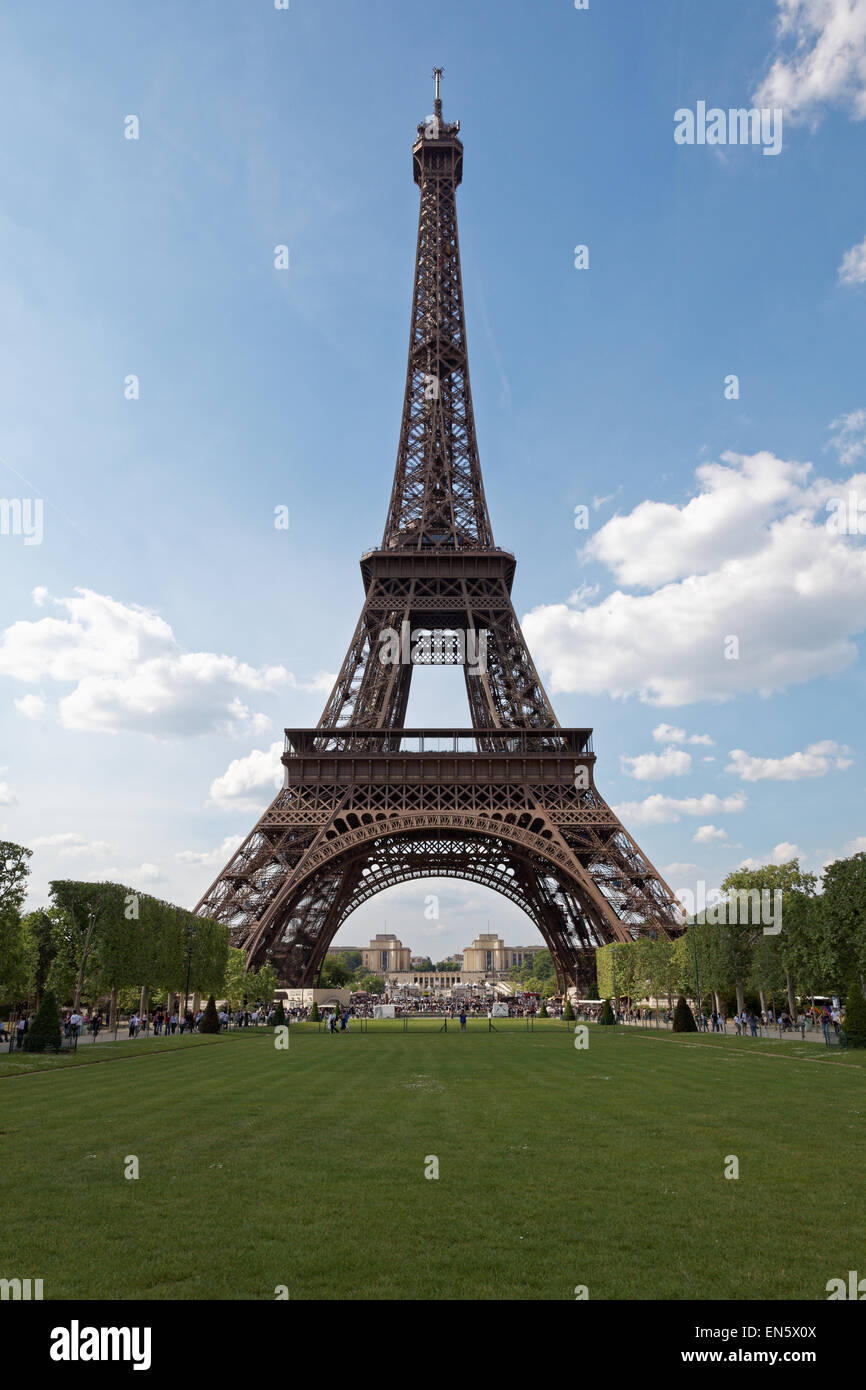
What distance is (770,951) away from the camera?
55.7m

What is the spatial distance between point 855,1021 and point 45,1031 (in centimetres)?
3242

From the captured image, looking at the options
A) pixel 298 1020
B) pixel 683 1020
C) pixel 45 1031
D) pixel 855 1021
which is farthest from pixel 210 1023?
pixel 855 1021

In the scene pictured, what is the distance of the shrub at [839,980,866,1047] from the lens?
118ft

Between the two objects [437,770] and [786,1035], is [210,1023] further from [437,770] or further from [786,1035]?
[786,1035]

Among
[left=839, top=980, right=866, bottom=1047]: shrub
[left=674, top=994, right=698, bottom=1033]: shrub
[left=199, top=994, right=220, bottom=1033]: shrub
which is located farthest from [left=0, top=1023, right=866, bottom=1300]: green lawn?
[left=199, top=994, right=220, bottom=1033]: shrub

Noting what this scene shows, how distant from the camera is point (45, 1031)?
34125 mm

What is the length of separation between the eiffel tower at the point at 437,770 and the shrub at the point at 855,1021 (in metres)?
19.4

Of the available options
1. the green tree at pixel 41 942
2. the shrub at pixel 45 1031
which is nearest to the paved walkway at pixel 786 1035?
the shrub at pixel 45 1031

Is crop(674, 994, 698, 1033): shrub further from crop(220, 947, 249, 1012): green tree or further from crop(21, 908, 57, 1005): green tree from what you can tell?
crop(21, 908, 57, 1005): green tree

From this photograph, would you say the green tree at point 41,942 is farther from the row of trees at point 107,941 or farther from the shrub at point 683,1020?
the shrub at point 683,1020

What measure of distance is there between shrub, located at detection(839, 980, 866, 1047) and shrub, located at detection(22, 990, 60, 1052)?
31855 millimetres

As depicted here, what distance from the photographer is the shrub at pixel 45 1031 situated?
34.1 m
